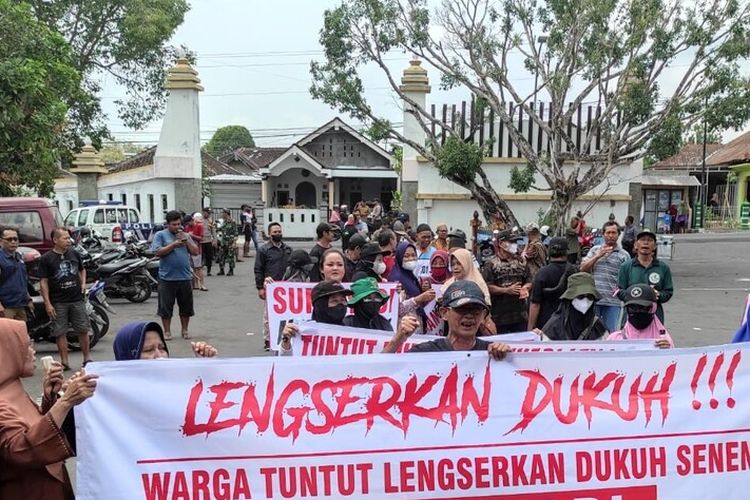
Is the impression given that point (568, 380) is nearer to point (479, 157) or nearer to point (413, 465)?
point (413, 465)

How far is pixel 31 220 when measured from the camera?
11578 millimetres

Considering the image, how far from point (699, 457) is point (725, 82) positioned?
1410 centimetres

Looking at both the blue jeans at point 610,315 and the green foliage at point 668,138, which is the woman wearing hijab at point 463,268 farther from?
the green foliage at point 668,138

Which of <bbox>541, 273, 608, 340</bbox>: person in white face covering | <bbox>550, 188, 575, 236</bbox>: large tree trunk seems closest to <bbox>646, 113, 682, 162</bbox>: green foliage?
<bbox>550, 188, 575, 236</bbox>: large tree trunk

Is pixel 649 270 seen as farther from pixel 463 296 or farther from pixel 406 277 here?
pixel 463 296

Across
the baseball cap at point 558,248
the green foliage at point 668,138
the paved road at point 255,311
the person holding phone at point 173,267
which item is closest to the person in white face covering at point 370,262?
the baseball cap at point 558,248

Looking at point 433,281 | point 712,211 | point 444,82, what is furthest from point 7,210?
point 712,211

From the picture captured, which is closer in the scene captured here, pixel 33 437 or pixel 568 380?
pixel 33 437

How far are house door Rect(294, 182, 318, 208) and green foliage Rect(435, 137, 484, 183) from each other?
19317 mm

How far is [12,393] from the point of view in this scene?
2.45 meters

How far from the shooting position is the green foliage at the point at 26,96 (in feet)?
40.2

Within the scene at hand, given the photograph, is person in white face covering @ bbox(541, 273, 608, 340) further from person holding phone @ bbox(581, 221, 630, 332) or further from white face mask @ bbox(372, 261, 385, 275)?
white face mask @ bbox(372, 261, 385, 275)

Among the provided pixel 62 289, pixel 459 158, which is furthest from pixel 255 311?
pixel 459 158

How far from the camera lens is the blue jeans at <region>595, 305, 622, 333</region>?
654cm
